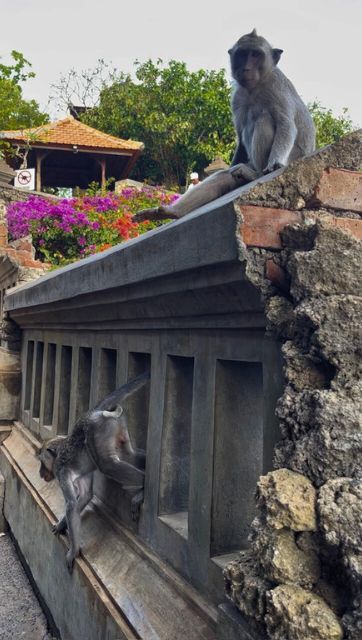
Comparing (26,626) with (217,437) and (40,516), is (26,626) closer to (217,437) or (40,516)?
(40,516)

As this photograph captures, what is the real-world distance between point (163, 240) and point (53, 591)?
256 centimetres

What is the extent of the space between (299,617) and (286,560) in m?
0.13

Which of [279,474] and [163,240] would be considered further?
[163,240]

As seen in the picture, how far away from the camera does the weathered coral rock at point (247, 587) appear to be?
1.51m

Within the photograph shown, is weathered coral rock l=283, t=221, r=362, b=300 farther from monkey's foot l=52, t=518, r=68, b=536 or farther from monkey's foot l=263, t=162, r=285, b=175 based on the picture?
monkey's foot l=52, t=518, r=68, b=536

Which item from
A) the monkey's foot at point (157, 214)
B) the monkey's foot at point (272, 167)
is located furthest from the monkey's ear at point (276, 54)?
the monkey's foot at point (157, 214)

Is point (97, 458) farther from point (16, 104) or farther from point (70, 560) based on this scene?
point (16, 104)

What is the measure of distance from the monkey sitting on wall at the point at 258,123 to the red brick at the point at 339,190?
3.41 feet

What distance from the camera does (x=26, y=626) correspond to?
4.04 m

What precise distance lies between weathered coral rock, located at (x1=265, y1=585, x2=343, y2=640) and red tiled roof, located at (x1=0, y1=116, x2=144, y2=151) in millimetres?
Result: 24256

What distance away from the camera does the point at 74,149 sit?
25.2m

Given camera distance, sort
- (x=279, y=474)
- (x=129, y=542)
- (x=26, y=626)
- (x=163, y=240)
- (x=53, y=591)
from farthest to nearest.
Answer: (x=26, y=626), (x=53, y=591), (x=129, y=542), (x=163, y=240), (x=279, y=474)

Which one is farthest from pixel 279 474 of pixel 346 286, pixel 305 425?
pixel 346 286

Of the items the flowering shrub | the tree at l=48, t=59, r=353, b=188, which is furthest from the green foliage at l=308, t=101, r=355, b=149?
the flowering shrub
